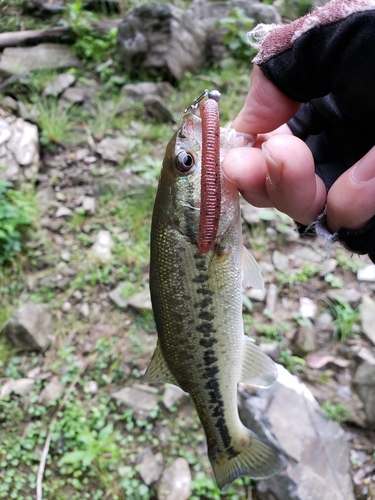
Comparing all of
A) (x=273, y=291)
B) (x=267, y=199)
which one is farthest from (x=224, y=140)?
(x=273, y=291)

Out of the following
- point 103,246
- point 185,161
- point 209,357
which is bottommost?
point 103,246

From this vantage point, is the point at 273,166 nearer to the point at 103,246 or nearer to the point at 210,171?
the point at 210,171

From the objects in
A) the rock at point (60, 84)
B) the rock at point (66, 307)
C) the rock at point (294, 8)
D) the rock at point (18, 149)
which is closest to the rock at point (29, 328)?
the rock at point (66, 307)

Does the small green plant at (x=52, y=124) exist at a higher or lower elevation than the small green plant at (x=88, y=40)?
lower

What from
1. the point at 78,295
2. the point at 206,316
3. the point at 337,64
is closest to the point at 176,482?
the point at 206,316

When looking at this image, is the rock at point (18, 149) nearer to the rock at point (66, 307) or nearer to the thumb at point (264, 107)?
the rock at point (66, 307)

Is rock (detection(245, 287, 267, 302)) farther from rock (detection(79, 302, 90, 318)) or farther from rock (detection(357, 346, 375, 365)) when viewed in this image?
rock (detection(79, 302, 90, 318))
